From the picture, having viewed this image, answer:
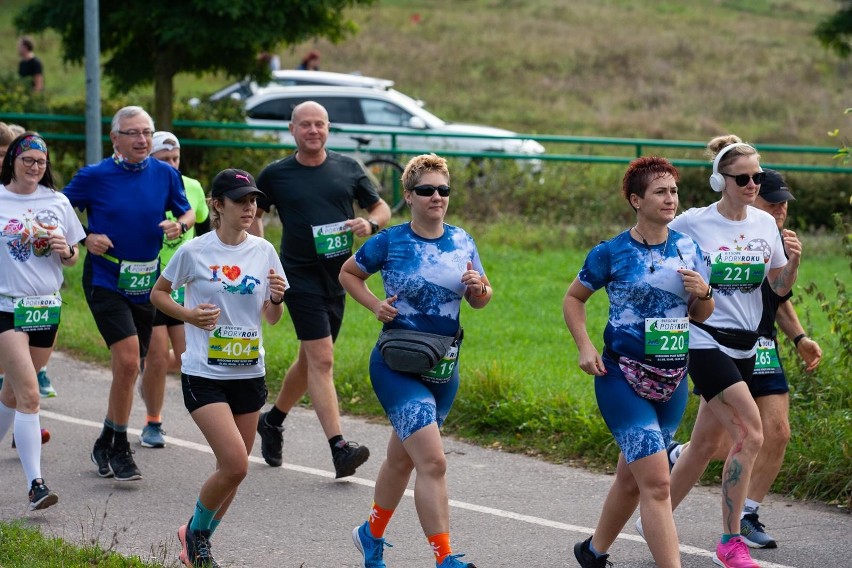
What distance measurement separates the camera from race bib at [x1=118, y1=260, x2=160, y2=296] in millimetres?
→ 8031

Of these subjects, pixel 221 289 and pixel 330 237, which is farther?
pixel 330 237

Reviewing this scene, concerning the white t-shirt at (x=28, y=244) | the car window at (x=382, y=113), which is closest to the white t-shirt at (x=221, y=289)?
the white t-shirt at (x=28, y=244)

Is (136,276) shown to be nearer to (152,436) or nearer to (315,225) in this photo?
(315,225)

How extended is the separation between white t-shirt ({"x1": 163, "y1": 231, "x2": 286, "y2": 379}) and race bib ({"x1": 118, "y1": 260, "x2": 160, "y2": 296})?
178 centimetres

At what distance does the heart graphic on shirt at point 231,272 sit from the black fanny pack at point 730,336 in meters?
2.23

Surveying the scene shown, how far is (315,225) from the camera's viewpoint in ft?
26.9

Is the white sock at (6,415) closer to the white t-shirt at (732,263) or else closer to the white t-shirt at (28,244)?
the white t-shirt at (28,244)

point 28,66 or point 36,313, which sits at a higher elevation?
point 28,66

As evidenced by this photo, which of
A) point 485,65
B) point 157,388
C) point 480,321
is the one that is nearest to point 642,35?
point 485,65

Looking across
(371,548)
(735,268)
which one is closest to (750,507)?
(735,268)

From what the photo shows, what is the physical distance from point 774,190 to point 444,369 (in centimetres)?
215

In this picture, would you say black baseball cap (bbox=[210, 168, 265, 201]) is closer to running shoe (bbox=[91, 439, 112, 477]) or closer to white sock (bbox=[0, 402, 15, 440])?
white sock (bbox=[0, 402, 15, 440])

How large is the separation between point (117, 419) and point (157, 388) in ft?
2.09

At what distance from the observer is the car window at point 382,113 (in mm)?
21297
